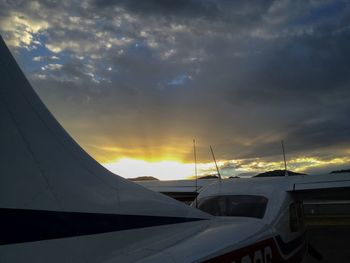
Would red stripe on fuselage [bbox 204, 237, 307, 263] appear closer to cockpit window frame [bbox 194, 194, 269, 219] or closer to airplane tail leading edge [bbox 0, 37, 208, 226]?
cockpit window frame [bbox 194, 194, 269, 219]

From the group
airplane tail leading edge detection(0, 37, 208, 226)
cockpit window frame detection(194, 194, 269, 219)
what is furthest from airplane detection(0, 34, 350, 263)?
cockpit window frame detection(194, 194, 269, 219)

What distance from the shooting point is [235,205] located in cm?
590

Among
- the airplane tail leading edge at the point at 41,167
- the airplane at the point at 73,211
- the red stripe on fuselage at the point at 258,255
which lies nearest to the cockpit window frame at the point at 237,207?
the red stripe on fuselage at the point at 258,255

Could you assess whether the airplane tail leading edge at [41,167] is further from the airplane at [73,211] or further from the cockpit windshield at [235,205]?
the cockpit windshield at [235,205]

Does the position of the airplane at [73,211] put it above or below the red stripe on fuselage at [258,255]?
above

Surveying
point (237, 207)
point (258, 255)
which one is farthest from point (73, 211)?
point (237, 207)

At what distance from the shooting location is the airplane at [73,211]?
7.86ft

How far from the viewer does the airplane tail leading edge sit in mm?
2398

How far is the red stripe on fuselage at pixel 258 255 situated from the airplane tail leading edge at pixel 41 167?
961mm

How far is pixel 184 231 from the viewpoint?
3.85 metres

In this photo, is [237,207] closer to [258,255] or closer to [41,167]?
[258,255]

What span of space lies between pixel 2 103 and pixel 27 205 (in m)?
0.61

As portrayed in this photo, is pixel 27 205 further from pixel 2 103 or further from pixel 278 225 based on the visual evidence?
pixel 278 225

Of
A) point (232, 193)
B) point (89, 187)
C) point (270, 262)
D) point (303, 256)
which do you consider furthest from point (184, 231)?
point (303, 256)
